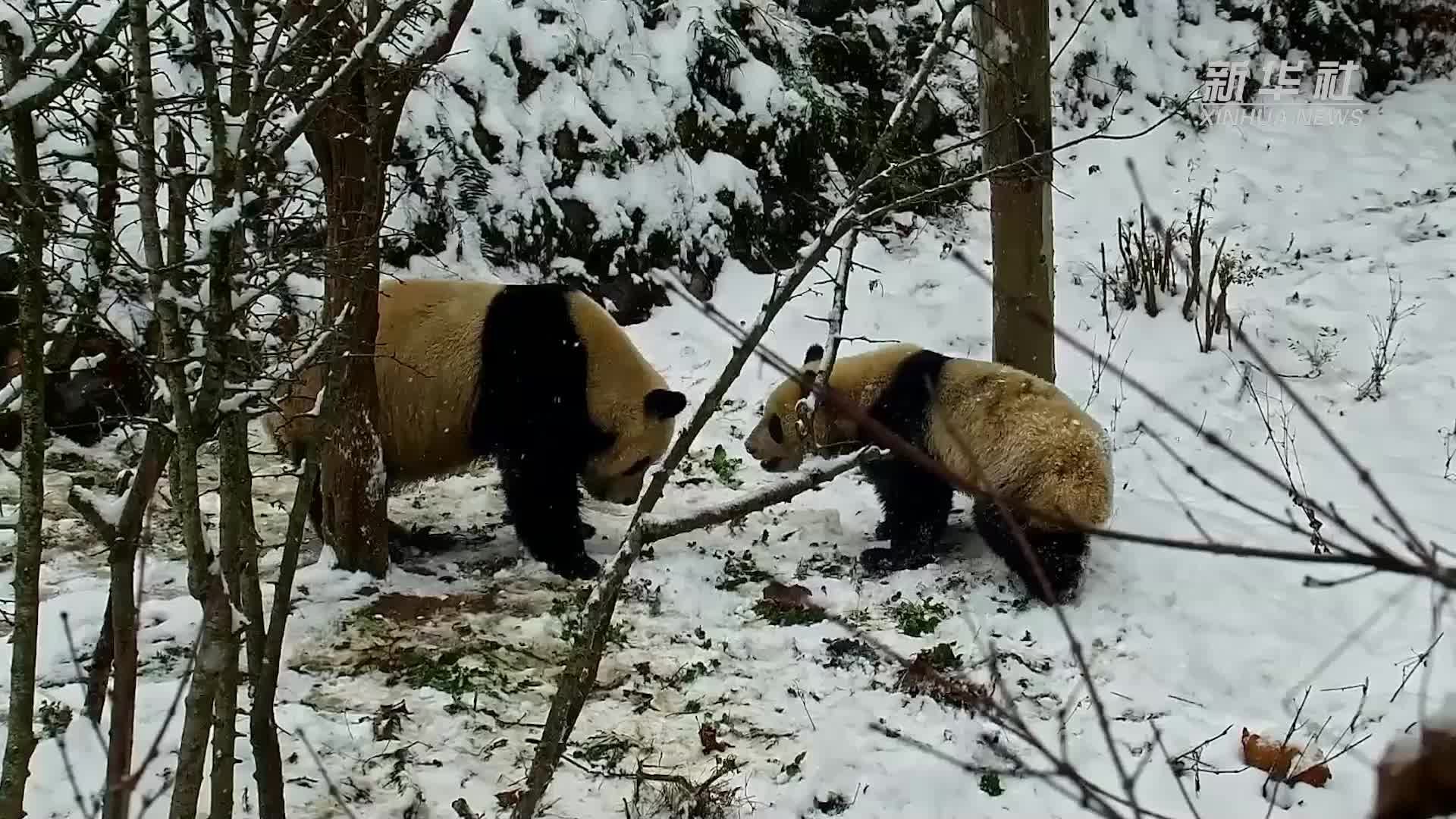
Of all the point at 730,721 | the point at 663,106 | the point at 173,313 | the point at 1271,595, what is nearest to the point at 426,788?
the point at 730,721

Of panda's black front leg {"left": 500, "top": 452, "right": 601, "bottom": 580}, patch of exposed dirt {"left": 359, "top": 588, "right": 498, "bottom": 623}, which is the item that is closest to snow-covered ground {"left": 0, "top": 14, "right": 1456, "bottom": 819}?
patch of exposed dirt {"left": 359, "top": 588, "right": 498, "bottom": 623}

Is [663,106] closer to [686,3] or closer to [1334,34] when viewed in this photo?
[686,3]

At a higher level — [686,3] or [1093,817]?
[686,3]

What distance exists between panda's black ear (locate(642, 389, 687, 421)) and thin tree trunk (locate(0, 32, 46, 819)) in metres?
3.17

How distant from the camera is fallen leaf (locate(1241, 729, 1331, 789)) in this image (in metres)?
3.16

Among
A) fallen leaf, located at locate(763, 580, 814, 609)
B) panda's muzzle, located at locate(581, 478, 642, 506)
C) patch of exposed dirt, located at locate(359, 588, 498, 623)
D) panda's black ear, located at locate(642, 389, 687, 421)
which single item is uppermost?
panda's black ear, located at locate(642, 389, 687, 421)

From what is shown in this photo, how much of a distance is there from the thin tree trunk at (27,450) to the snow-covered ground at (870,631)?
1.29ft

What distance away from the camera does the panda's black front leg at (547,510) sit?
512cm

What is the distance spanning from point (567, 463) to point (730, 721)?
184 centimetres

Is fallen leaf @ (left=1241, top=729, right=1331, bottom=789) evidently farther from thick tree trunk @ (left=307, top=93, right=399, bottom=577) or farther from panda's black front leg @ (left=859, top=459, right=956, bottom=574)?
thick tree trunk @ (left=307, top=93, right=399, bottom=577)

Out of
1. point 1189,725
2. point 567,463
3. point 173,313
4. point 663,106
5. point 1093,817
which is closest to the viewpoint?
point 173,313

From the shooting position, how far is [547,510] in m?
5.13

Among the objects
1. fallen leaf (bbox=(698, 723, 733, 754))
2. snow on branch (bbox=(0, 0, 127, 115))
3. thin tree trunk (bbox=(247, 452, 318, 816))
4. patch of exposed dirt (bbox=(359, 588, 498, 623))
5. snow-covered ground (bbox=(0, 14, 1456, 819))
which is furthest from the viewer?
patch of exposed dirt (bbox=(359, 588, 498, 623))

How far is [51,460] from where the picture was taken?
5.86 meters
